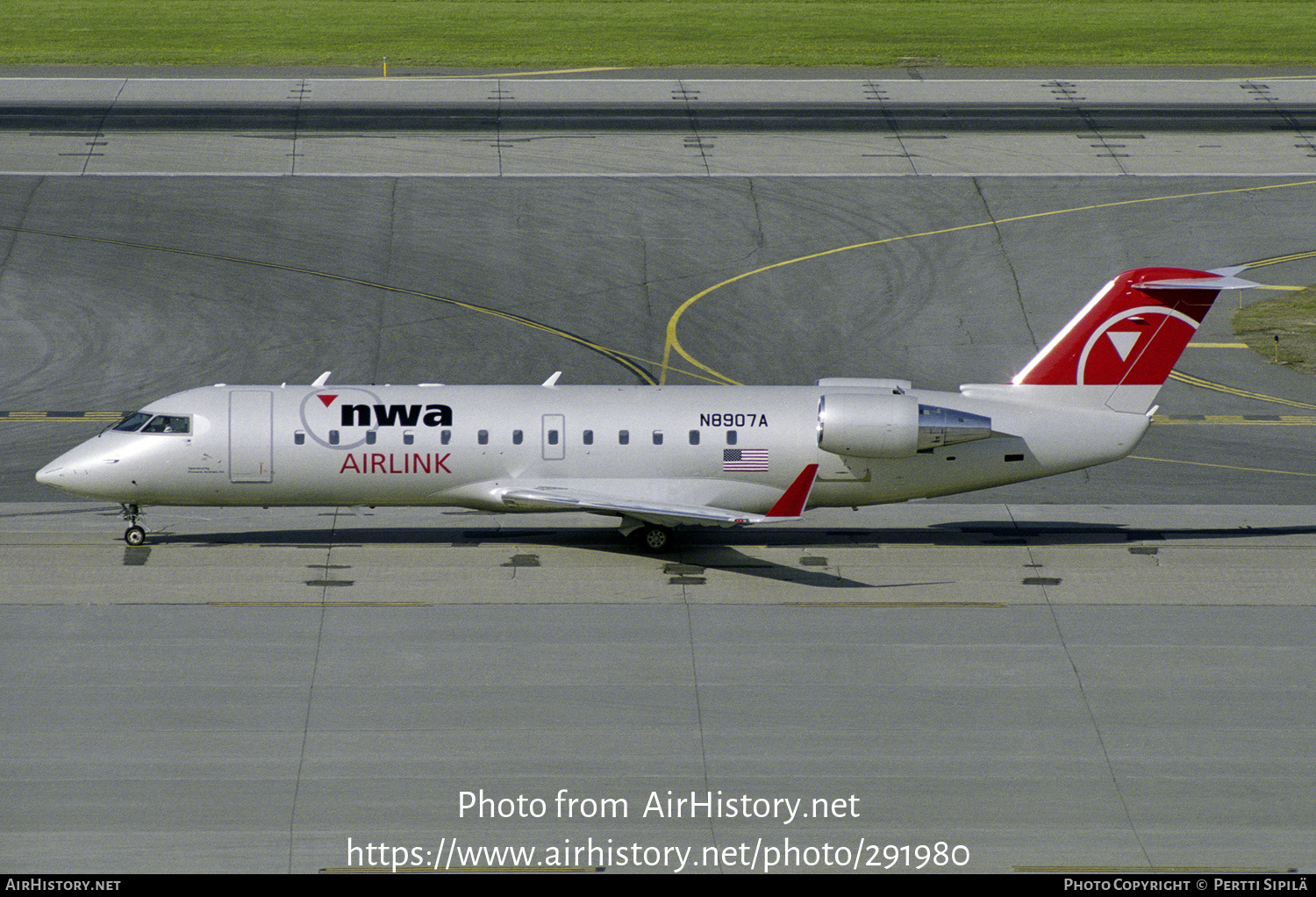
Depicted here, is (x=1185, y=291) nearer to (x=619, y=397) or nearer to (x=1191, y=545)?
(x=1191, y=545)

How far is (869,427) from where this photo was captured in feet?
108

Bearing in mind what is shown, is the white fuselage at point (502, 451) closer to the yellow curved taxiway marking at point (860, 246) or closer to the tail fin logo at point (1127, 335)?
the tail fin logo at point (1127, 335)

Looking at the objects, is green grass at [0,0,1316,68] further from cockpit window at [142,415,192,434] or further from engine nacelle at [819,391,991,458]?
engine nacelle at [819,391,991,458]

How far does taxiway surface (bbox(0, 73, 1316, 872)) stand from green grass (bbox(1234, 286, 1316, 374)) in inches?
39.1

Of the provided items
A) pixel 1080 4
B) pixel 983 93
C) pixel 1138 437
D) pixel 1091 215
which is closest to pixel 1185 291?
pixel 1138 437

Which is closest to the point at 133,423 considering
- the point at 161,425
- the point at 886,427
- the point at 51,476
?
the point at 161,425

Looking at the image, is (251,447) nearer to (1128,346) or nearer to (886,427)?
(886,427)

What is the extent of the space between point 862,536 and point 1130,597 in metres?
6.76

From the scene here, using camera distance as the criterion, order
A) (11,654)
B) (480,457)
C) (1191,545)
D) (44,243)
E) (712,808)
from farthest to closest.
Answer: (44,243), (1191,545), (480,457), (11,654), (712,808)

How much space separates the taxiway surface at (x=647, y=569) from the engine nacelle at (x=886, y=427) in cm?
287

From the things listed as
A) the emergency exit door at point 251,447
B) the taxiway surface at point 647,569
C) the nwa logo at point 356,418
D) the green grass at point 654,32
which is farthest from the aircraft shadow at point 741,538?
the green grass at point 654,32

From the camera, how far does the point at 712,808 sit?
2380 cm

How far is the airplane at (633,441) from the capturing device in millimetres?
33344

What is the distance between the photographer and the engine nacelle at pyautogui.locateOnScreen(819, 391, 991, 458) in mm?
33062
